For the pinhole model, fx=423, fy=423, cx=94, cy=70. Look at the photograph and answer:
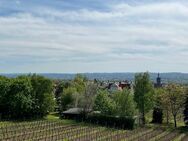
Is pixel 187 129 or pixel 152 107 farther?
pixel 152 107

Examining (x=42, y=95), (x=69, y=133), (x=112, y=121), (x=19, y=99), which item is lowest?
(x=69, y=133)

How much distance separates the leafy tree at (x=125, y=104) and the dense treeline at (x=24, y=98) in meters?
12.4

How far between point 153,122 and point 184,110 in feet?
29.7

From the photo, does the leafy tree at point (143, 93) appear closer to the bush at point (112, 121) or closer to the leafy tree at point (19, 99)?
the bush at point (112, 121)

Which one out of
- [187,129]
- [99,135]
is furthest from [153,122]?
[99,135]

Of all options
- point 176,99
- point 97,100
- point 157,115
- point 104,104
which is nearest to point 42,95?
point 97,100

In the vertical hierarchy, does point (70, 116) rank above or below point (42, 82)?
below

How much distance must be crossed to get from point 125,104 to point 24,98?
18.1m

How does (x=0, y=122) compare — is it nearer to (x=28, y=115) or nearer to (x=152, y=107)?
(x=28, y=115)

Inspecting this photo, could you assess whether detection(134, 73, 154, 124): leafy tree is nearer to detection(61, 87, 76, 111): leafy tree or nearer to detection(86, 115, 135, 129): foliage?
detection(86, 115, 135, 129): foliage

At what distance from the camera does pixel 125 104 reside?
76250 mm

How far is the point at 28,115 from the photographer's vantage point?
7425cm

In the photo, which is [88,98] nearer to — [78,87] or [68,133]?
[78,87]

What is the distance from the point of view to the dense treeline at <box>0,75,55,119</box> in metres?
72.0
